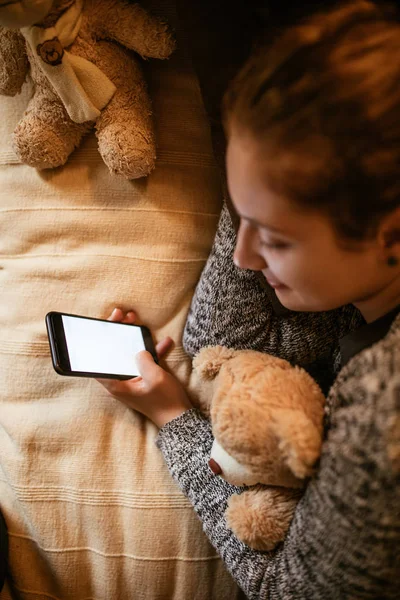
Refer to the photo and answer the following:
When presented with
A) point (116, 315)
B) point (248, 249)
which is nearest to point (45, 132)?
point (116, 315)

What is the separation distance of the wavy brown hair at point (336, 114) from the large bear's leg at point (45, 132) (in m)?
0.40

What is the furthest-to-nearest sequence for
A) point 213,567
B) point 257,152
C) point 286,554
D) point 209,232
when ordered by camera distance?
A: point 209,232, point 213,567, point 286,554, point 257,152

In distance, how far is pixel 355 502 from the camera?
493 mm

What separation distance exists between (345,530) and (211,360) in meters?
0.28

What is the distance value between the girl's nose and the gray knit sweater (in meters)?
0.14

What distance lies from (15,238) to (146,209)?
0.75 feet

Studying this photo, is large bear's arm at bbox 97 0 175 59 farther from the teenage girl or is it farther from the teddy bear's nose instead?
the teddy bear's nose

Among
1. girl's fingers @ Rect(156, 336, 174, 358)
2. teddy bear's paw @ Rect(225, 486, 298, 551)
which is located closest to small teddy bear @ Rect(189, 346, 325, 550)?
teddy bear's paw @ Rect(225, 486, 298, 551)

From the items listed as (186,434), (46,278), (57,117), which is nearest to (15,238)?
(46,278)

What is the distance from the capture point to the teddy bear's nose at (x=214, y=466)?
0.67m

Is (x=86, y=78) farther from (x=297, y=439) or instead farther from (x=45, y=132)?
(x=297, y=439)

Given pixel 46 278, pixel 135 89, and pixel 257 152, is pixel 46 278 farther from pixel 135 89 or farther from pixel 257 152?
pixel 257 152

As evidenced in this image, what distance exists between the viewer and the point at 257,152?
19.4 inches

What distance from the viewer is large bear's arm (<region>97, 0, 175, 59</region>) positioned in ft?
2.39
